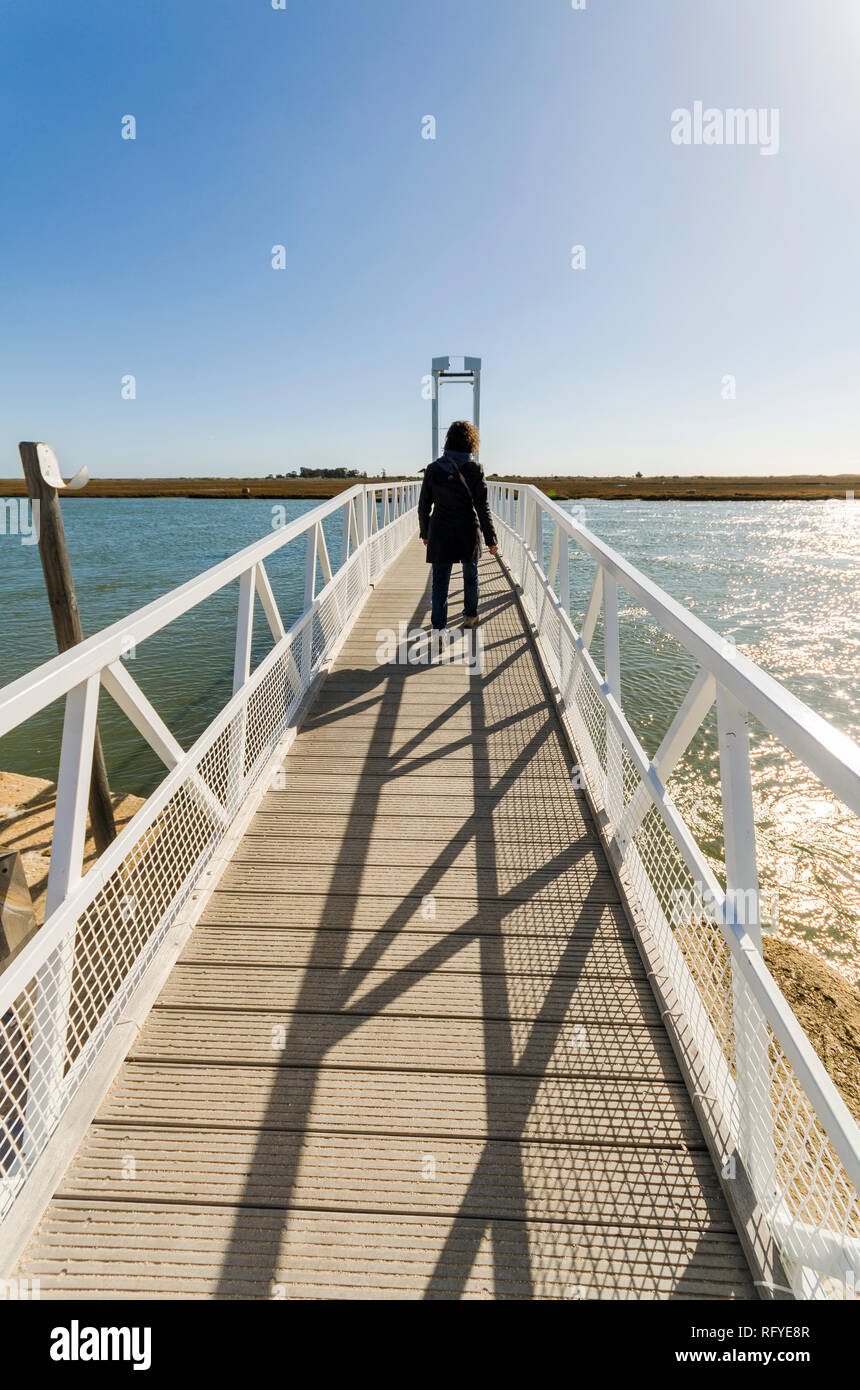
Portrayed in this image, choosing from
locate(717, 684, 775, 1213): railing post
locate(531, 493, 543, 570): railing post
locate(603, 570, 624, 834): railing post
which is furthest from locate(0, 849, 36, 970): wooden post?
locate(531, 493, 543, 570): railing post

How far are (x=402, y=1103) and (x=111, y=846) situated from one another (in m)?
1.04

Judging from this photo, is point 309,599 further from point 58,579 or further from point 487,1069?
point 487,1069

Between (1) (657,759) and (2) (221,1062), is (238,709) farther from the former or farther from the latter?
(1) (657,759)

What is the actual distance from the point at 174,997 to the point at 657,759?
171 centimetres

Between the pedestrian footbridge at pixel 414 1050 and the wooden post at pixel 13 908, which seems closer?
the pedestrian footbridge at pixel 414 1050

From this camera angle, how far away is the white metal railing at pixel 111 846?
144 cm

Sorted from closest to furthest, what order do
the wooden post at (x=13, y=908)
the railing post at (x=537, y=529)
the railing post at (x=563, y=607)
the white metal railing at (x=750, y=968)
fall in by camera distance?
1. the white metal railing at (x=750, y=968)
2. the wooden post at (x=13, y=908)
3. the railing post at (x=563, y=607)
4. the railing post at (x=537, y=529)

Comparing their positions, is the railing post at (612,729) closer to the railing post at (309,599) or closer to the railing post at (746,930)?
the railing post at (746,930)

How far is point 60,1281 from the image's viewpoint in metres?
1.32

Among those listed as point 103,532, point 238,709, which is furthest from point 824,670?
point 103,532

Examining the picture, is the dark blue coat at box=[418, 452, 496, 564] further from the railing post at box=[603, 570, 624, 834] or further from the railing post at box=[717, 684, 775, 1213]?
the railing post at box=[717, 684, 775, 1213]

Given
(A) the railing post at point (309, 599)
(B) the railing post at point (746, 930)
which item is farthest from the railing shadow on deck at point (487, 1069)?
(A) the railing post at point (309, 599)

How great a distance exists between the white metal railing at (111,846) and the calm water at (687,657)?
165 inches

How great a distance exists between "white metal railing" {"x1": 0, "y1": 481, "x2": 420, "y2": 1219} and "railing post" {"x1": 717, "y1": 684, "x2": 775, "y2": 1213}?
1463mm
